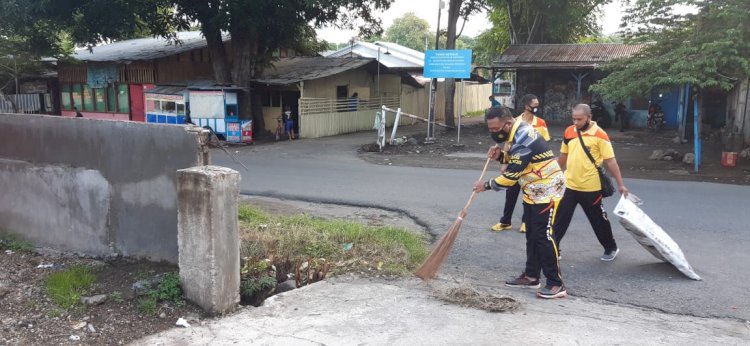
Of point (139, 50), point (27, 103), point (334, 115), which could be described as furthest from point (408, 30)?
point (334, 115)

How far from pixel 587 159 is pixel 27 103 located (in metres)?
27.0

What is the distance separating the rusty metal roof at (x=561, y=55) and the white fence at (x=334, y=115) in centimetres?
535

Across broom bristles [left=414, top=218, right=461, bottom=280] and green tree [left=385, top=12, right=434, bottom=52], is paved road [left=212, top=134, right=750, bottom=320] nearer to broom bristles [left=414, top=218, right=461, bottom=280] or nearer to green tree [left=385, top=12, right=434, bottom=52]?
broom bristles [left=414, top=218, right=461, bottom=280]

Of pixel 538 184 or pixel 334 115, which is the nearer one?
pixel 538 184

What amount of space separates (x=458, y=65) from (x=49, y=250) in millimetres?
13243

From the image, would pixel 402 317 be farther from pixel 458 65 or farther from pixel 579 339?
pixel 458 65

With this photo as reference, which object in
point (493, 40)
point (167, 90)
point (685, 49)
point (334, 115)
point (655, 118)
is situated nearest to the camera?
point (685, 49)

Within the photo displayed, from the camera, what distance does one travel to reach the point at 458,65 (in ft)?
56.7

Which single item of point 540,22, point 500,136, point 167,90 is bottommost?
point 500,136

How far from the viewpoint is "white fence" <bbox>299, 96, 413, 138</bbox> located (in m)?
20.2

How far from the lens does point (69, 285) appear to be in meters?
4.96

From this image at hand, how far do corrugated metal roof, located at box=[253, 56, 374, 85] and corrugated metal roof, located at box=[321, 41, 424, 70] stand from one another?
398 cm

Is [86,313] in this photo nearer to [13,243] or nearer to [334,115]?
[13,243]

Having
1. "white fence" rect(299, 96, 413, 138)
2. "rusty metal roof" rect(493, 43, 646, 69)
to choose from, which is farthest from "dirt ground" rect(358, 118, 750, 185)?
"white fence" rect(299, 96, 413, 138)
